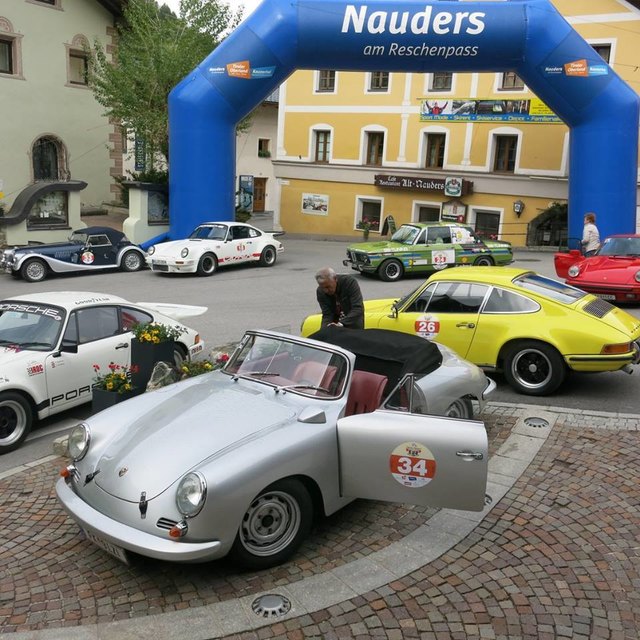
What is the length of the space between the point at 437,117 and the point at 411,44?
1097cm

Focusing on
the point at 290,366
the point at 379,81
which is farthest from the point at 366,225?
the point at 290,366

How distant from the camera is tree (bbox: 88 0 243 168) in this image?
79.1 feet

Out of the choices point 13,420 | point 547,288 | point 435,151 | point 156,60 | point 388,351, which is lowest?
point 13,420

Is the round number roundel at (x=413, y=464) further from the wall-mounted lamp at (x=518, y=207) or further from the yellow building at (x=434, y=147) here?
the wall-mounted lamp at (x=518, y=207)

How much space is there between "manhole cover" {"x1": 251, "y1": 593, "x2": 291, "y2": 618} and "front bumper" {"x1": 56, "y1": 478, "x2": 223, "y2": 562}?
0.38m

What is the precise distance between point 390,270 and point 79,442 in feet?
43.9

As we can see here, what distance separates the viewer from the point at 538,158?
26609mm

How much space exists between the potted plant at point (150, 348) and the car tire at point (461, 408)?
10.1ft

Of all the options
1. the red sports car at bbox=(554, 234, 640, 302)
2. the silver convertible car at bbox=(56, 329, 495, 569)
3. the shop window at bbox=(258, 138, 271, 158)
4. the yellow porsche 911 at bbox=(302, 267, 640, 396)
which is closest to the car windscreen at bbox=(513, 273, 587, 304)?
the yellow porsche 911 at bbox=(302, 267, 640, 396)

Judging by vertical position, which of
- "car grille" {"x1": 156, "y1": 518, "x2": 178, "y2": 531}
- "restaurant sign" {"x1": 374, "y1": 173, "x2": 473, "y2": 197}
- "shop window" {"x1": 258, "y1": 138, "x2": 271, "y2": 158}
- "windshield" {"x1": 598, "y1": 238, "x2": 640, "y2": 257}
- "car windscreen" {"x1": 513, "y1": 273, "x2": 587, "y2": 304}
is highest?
"shop window" {"x1": 258, "y1": 138, "x2": 271, "y2": 158}

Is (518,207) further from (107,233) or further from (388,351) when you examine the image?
(388,351)

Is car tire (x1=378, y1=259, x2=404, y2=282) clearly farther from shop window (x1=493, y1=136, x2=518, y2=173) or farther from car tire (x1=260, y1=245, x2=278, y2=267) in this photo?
shop window (x1=493, y1=136, x2=518, y2=173)

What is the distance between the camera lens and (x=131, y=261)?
19.1 metres

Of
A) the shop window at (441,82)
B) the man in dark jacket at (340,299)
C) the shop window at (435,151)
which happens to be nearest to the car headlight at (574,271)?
the man in dark jacket at (340,299)
